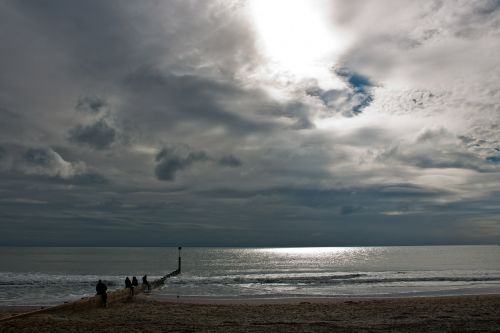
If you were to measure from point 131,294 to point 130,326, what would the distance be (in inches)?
609

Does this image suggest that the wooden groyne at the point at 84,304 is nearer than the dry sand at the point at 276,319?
No

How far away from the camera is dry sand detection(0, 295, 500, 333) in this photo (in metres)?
17.1

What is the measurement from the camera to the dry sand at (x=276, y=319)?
1708 cm

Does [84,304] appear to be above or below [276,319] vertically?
above

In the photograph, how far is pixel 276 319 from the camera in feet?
66.4

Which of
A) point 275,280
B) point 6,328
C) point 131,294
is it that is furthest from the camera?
point 275,280

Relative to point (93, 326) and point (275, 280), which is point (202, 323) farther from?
point (275, 280)

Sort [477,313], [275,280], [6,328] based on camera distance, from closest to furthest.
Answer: [6,328], [477,313], [275,280]

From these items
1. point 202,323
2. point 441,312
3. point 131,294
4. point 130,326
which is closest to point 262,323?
point 202,323

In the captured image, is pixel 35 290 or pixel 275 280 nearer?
pixel 35 290

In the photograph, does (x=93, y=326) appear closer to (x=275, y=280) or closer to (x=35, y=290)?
(x=35, y=290)

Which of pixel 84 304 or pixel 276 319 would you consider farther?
pixel 84 304

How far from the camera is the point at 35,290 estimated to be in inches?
1630

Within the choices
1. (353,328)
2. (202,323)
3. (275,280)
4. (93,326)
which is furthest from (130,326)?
(275,280)
